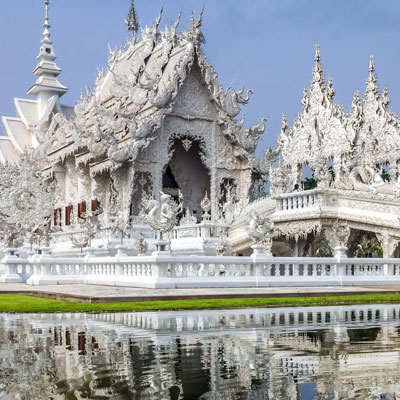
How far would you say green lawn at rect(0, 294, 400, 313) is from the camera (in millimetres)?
9836

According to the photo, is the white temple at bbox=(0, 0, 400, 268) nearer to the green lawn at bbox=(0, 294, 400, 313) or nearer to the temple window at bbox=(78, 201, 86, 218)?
the temple window at bbox=(78, 201, 86, 218)

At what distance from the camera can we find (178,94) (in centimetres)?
2627

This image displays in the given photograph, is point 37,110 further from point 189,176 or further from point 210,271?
point 210,271

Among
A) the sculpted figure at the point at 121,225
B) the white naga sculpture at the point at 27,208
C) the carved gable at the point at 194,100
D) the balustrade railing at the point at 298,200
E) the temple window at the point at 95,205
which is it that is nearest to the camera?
the balustrade railing at the point at 298,200

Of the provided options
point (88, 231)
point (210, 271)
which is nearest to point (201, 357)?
point (210, 271)

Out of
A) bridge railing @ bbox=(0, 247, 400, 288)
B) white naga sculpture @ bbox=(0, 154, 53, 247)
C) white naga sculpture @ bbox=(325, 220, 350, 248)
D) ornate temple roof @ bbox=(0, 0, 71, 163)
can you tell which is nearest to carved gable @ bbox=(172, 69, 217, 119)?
white naga sculpture @ bbox=(0, 154, 53, 247)

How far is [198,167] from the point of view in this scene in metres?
28.9

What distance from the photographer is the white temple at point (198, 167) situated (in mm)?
19719

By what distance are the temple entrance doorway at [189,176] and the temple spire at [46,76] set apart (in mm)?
14671

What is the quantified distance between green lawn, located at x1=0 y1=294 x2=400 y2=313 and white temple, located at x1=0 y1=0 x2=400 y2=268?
4.03m

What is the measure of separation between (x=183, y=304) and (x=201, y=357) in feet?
15.2

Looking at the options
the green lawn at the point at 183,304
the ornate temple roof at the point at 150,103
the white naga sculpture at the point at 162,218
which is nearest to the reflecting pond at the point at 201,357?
the green lawn at the point at 183,304

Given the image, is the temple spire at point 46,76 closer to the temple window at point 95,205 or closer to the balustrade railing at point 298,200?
the temple window at point 95,205

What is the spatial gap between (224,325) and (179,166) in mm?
20958
